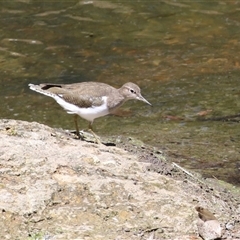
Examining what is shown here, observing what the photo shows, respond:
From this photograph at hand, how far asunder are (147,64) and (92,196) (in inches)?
277

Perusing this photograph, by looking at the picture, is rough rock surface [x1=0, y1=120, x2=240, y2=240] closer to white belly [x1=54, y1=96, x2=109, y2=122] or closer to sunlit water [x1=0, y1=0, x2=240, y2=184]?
white belly [x1=54, y1=96, x2=109, y2=122]

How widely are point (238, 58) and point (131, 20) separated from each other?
288 cm

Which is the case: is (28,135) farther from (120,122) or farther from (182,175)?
(120,122)

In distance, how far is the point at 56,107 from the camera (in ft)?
35.8

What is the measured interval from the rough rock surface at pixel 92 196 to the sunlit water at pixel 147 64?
67.3 inches

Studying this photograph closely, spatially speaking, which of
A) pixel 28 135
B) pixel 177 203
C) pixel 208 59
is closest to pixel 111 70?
pixel 208 59

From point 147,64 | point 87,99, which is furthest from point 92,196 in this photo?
point 147,64

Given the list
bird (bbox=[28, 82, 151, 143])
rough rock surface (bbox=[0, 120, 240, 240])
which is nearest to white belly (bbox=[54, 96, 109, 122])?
bird (bbox=[28, 82, 151, 143])

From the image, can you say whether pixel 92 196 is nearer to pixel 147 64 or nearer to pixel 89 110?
pixel 89 110

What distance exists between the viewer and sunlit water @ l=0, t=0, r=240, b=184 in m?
9.34

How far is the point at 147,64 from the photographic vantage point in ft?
41.1

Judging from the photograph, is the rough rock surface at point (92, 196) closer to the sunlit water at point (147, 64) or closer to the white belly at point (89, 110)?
the white belly at point (89, 110)

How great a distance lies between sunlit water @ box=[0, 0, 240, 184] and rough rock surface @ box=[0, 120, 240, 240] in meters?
1.71

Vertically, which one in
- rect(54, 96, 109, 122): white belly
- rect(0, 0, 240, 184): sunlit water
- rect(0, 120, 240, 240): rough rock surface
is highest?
rect(0, 120, 240, 240): rough rock surface
